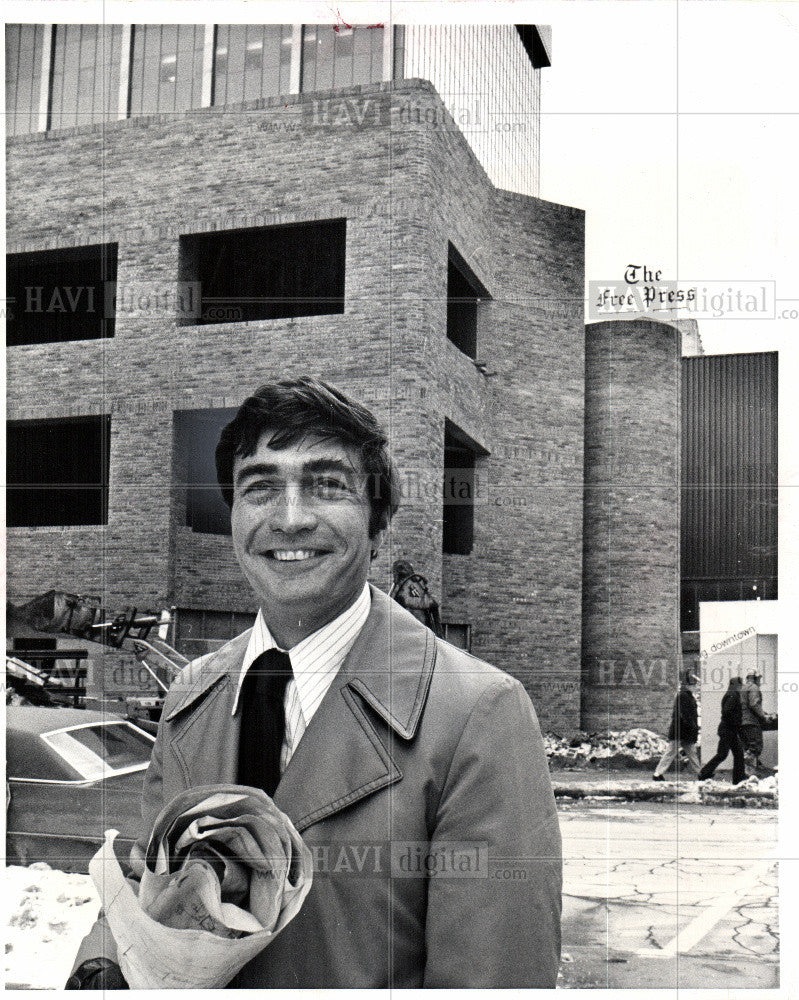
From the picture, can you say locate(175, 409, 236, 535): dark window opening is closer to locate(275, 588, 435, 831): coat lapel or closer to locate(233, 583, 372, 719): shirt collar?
locate(233, 583, 372, 719): shirt collar

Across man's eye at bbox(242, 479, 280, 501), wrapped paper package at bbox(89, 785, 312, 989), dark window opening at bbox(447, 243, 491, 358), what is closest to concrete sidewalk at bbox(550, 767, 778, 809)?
wrapped paper package at bbox(89, 785, 312, 989)

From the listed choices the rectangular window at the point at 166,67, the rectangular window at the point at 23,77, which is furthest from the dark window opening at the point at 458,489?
the rectangular window at the point at 23,77

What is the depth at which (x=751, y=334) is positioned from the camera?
4.92 meters

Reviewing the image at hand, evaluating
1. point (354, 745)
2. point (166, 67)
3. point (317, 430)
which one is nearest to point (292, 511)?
point (317, 430)

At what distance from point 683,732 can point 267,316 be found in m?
2.89

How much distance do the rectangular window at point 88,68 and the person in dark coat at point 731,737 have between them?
14.0 feet

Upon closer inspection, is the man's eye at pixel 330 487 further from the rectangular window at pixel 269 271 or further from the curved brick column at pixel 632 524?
the curved brick column at pixel 632 524

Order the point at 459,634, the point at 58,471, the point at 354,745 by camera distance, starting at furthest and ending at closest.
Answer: the point at 58,471
the point at 459,634
the point at 354,745

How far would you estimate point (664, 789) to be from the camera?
472 cm

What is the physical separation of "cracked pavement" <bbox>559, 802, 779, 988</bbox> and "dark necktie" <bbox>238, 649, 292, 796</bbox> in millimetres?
1389

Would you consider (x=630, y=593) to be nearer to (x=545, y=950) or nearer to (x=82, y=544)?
(x=545, y=950)

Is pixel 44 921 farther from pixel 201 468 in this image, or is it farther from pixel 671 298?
pixel 671 298

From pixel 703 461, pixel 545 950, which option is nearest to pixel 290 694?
pixel 545 950

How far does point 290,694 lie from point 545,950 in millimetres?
1544
